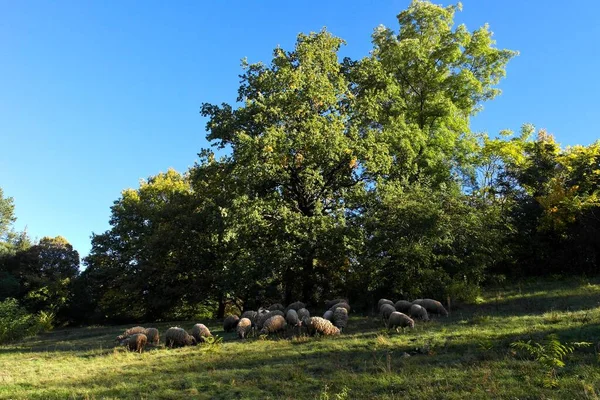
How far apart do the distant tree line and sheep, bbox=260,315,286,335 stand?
6.30 metres

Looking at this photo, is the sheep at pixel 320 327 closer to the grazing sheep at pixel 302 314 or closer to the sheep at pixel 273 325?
the sheep at pixel 273 325

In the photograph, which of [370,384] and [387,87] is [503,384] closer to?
[370,384]

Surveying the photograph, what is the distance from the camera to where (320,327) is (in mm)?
14969

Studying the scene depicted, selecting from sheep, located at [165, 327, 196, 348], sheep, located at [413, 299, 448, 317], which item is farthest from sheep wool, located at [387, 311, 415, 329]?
sheep, located at [165, 327, 196, 348]

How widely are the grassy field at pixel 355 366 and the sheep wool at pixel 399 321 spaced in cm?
49

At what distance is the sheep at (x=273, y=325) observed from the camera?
16.2 metres

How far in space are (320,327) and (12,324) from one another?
46.3 feet

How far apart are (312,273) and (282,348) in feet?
43.7

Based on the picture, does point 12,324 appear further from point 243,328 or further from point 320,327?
point 320,327

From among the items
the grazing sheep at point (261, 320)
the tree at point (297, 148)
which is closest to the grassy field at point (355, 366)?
the grazing sheep at point (261, 320)

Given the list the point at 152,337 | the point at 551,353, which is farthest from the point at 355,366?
the point at 152,337

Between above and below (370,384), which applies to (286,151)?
above

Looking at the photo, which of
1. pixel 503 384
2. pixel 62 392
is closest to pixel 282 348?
pixel 62 392

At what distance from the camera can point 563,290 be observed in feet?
67.5
